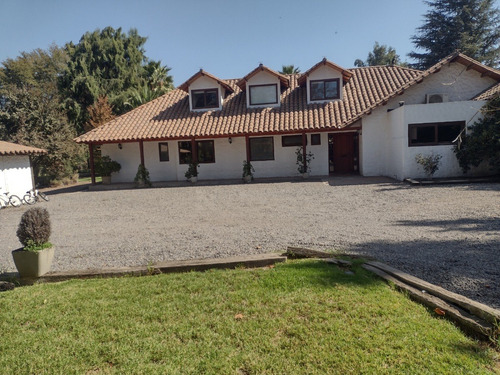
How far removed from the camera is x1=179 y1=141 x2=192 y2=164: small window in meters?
20.4

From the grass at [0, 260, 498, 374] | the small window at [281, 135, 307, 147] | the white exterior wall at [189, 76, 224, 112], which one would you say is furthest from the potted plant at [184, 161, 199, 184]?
the grass at [0, 260, 498, 374]

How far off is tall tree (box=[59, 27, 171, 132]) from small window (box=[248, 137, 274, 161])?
1825 cm

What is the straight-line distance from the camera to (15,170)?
15953mm

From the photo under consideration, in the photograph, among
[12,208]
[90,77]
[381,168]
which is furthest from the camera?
[90,77]

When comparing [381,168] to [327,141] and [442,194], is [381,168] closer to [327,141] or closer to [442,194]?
[327,141]

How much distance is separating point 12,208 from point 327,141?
16.2 m

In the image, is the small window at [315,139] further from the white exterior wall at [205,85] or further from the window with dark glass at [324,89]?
the white exterior wall at [205,85]

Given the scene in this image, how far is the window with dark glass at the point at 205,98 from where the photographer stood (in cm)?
2064

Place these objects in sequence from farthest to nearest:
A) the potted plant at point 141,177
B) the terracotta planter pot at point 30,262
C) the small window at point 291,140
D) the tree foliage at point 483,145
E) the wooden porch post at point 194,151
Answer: the small window at point 291,140
the wooden porch post at point 194,151
the potted plant at point 141,177
the tree foliage at point 483,145
the terracotta planter pot at point 30,262

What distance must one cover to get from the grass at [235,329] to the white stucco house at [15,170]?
531 inches

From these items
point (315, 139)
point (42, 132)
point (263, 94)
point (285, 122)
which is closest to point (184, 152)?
→ point (263, 94)

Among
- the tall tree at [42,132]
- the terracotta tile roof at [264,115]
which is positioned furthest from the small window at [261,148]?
the tall tree at [42,132]

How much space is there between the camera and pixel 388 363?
2686 mm

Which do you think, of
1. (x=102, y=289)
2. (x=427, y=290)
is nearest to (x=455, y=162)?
(x=427, y=290)
